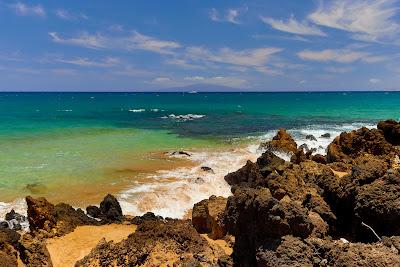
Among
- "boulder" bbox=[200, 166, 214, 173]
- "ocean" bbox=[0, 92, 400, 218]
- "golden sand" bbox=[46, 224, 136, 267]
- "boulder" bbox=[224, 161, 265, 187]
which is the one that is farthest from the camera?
"boulder" bbox=[200, 166, 214, 173]

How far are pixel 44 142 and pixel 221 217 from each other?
89.1 feet

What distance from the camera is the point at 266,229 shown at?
7.00 meters

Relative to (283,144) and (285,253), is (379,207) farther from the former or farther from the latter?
(283,144)

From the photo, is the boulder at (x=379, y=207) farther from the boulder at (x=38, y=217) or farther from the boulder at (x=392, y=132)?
the boulder at (x=392, y=132)

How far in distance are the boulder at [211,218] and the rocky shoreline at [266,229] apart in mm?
27

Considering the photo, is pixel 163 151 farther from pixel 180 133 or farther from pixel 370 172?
pixel 370 172

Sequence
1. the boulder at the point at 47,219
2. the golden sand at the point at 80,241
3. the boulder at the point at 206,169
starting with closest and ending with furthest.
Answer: the golden sand at the point at 80,241 < the boulder at the point at 47,219 < the boulder at the point at 206,169

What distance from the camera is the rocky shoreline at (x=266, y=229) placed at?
6516mm

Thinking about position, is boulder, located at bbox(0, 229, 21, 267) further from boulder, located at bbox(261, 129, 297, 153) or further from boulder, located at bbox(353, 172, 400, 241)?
boulder, located at bbox(261, 129, 297, 153)

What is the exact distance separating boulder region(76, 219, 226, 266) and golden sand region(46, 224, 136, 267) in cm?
138

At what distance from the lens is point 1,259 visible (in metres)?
8.95

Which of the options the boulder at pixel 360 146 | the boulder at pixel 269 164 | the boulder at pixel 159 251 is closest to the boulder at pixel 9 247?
the boulder at pixel 159 251

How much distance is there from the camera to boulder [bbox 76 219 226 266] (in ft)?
28.8

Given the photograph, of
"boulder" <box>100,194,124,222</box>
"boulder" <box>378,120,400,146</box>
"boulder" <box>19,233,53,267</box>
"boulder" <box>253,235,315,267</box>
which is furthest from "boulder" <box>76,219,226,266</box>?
"boulder" <box>378,120,400,146</box>
